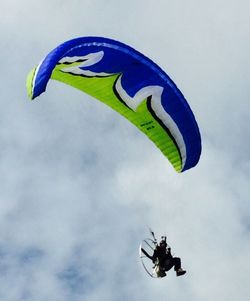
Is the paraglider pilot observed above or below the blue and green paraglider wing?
below

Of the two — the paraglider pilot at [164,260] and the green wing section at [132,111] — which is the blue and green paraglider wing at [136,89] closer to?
the green wing section at [132,111]

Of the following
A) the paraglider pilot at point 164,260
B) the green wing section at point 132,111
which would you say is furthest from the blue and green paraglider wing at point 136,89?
the paraglider pilot at point 164,260

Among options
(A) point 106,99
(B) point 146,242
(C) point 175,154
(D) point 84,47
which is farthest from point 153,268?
(D) point 84,47

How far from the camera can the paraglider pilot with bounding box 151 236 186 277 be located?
35531 mm

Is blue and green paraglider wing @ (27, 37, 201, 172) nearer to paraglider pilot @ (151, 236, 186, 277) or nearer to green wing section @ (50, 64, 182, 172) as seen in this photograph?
green wing section @ (50, 64, 182, 172)

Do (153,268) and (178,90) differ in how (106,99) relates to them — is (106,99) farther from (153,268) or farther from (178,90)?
(153,268)

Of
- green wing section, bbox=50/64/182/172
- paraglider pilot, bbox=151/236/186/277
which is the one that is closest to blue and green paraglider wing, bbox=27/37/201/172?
green wing section, bbox=50/64/182/172

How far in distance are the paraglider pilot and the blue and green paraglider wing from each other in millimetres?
3017

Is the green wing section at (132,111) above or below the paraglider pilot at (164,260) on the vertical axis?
above

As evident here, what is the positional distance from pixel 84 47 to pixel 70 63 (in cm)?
90

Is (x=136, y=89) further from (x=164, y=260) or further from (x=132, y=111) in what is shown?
(x=164, y=260)

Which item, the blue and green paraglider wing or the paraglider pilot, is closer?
the blue and green paraglider wing

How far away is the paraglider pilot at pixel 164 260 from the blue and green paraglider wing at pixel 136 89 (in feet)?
9.90

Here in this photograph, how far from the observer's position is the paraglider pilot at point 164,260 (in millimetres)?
35531
